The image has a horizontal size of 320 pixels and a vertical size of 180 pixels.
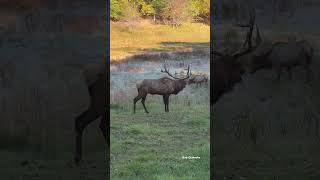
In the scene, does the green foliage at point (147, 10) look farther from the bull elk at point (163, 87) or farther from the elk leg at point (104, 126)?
the elk leg at point (104, 126)

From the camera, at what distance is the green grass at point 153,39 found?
4.59 m

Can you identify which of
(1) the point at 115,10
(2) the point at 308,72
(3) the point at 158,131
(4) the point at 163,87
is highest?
(1) the point at 115,10

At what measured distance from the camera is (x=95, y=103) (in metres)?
4.65

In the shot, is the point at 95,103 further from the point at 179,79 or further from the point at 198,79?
the point at 198,79

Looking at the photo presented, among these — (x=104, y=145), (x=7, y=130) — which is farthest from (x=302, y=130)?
(x=7, y=130)

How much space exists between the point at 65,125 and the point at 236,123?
1.74m

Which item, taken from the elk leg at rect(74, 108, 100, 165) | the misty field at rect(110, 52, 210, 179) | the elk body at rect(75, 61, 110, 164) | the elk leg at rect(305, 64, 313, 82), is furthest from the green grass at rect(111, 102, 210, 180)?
the elk leg at rect(305, 64, 313, 82)

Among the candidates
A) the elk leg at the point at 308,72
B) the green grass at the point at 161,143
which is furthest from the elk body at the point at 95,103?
the elk leg at the point at 308,72

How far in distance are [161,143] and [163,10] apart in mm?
1351

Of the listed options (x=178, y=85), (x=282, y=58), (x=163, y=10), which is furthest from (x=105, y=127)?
(x=282, y=58)

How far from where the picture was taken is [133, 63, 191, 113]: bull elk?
4.63 metres

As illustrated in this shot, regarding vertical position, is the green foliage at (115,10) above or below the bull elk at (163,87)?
above

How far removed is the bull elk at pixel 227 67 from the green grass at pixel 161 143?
23cm

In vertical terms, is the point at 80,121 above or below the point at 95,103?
below
